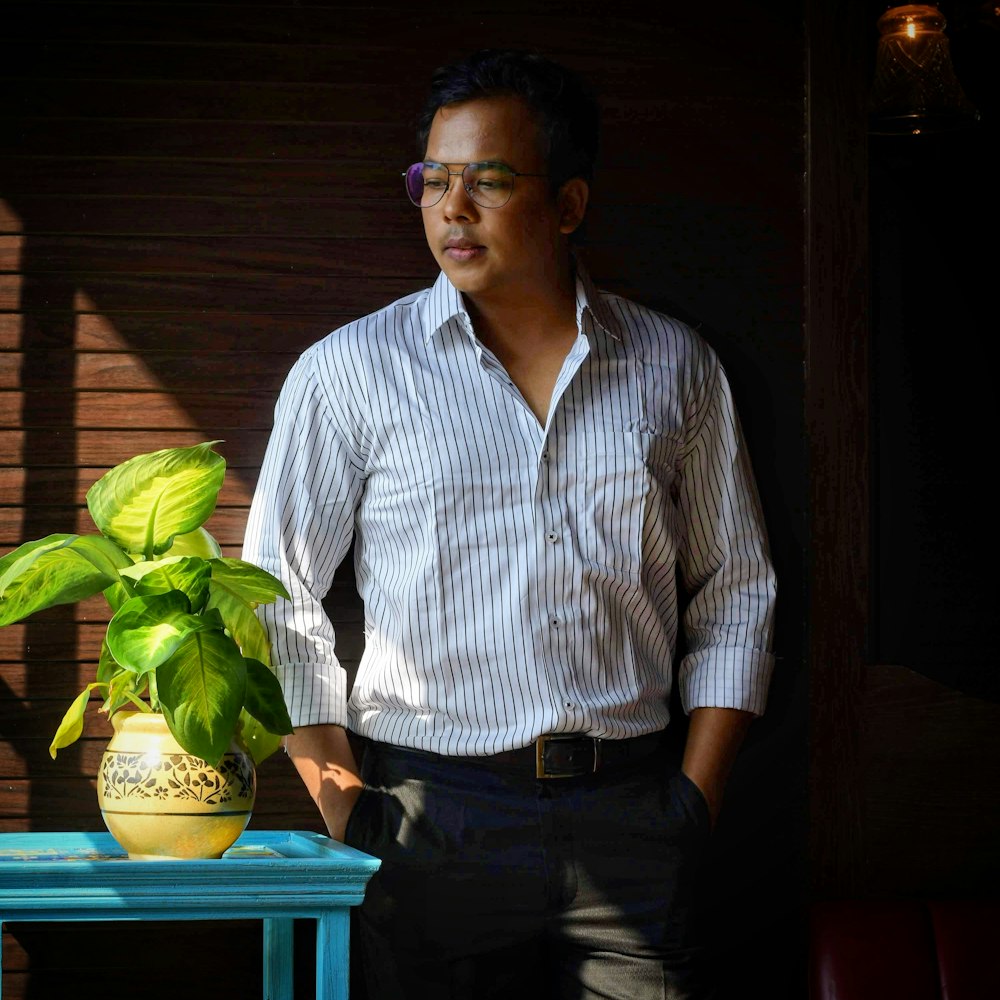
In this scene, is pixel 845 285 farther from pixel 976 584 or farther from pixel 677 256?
pixel 976 584

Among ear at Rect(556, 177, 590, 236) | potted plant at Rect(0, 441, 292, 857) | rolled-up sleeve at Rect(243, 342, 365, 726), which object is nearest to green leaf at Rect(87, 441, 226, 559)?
potted plant at Rect(0, 441, 292, 857)

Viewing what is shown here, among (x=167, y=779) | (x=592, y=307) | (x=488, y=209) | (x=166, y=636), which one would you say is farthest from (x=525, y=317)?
(x=167, y=779)

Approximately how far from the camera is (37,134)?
8.94ft

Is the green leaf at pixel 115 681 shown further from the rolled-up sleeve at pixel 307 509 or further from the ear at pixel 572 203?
the ear at pixel 572 203

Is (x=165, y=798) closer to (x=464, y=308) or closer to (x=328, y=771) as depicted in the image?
(x=328, y=771)

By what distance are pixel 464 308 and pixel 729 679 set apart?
0.88m

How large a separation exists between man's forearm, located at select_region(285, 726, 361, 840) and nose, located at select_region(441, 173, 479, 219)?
0.97 meters

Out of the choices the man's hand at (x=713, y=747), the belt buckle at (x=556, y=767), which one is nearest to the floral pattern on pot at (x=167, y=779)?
the belt buckle at (x=556, y=767)

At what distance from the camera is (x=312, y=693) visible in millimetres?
2467

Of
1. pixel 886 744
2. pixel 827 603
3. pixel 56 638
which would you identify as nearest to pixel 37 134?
pixel 56 638

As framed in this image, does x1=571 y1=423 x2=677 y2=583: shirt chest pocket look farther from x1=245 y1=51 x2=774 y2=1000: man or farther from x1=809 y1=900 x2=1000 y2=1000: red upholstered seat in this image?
x1=809 y1=900 x2=1000 y2=1000: red upholstered seat

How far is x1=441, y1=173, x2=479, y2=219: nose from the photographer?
2.47 meters

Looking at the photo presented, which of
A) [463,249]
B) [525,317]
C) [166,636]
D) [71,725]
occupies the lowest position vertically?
[71,725]

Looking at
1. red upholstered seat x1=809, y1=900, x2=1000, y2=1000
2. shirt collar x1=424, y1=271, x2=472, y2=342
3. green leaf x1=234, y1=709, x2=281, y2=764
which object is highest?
shirt collar x1=424, y1=271, x2=472, y2=342
